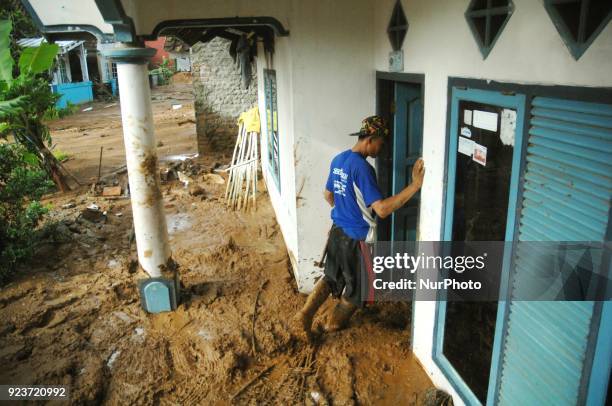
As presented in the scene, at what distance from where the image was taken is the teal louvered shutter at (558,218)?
6.31ft

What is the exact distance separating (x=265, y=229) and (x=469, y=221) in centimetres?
500

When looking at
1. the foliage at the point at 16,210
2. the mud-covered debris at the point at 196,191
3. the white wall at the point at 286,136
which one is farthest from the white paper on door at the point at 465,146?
the mud-covered debris at the point at 196,191

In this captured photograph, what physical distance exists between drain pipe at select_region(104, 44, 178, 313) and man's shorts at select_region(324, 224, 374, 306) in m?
1.95

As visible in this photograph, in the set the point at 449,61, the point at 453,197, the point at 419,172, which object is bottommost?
the point at 453,197

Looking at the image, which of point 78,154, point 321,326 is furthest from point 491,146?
point 78,154

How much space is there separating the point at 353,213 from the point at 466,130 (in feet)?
4.38

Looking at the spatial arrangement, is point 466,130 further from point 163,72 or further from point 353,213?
point 163,72

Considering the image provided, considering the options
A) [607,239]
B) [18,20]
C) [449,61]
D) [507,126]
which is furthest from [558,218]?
[18,20]

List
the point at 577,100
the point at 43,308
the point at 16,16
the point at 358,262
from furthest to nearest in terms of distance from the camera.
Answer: the point at 16,16, the point at 43,308, the point at 358,262, the point at 577,100

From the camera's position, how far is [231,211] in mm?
8867

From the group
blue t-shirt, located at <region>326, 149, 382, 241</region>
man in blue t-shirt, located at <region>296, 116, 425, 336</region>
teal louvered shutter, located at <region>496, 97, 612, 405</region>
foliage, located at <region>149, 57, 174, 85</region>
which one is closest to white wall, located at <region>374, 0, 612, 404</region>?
teal louvered shutter, located at <region>496, 97, 612, 405</region>

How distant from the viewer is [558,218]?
2.17 m

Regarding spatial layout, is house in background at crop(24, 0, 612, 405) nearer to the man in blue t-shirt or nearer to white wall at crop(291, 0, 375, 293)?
white wall at crop(291, 0, 375, 293)

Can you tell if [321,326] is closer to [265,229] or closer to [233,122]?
[265,229]
